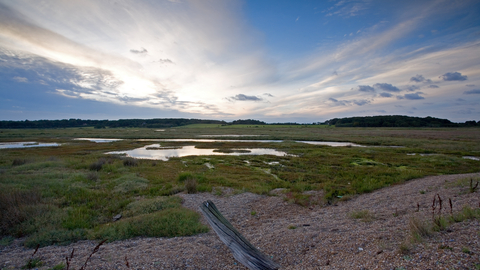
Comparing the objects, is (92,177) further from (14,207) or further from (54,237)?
(54,237)

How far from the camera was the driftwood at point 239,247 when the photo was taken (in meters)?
5.08

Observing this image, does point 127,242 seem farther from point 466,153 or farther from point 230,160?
point 466,153

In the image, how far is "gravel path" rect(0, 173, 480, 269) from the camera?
4422 millimetres

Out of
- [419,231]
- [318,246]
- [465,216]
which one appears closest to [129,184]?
[318,246]

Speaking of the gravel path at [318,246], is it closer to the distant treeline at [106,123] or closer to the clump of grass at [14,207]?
the clump of grass at [14,207]

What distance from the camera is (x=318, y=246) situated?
6109mm

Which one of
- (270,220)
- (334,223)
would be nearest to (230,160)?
(270,220)

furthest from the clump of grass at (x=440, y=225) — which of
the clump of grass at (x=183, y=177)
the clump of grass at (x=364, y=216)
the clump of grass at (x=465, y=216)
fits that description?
the clump of grass at (x=183, y=177)

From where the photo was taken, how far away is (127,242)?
24.7ft

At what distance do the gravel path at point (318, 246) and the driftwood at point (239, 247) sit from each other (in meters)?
0.50

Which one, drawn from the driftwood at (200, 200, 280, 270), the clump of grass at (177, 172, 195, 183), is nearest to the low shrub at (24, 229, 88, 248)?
the driftwood at (200, 200, 280, 270)

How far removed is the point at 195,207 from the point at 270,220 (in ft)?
13.2

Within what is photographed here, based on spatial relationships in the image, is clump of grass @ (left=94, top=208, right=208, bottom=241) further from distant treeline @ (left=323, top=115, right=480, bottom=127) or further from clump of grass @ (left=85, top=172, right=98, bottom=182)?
distant treeline @ (left=323, top=115, right=480, bottom=127)

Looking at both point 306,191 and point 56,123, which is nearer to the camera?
point 306,191
